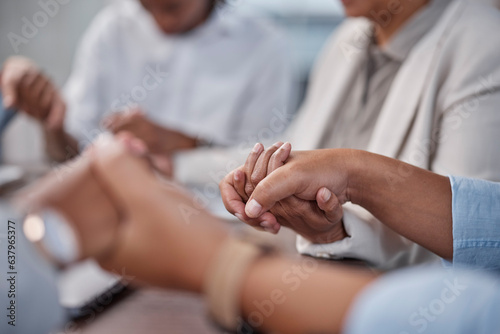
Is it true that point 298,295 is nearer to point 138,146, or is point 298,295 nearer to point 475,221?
point 475,221

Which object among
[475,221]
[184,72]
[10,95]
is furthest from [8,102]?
[475,221]

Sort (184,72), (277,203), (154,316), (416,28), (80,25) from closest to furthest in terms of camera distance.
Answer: (277,203) → (416,28) → (154,316) → (184,72) → (80,25)

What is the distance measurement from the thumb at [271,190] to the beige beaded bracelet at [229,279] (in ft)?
0.85

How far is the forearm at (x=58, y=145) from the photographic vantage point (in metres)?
0.75

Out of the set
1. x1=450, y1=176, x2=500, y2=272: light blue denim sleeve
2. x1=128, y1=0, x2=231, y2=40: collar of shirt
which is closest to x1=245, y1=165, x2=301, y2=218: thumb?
x1=450, y1=176, x2=500, y2=272: light blue denim sleeve

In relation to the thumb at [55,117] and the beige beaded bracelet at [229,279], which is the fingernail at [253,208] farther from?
the thumb at [55,117]

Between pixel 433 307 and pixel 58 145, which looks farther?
pixel 58 145

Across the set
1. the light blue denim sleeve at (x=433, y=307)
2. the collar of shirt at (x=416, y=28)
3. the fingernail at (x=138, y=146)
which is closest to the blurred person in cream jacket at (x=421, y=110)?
the collar of shirt at (x=416, y=28)

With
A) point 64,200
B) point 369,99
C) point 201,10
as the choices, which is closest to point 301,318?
point 369,99

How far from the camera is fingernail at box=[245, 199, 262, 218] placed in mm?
316

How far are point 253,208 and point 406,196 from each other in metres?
0.11

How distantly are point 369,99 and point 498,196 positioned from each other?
151 millimetres

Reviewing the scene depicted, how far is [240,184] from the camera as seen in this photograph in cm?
34

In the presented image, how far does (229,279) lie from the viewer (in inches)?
23.4
